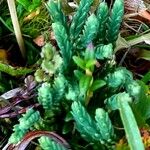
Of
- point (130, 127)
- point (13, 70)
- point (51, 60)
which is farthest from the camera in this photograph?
point (13, 70)

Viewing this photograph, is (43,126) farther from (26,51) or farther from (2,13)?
(2,13)

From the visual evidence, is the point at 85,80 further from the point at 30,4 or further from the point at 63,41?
the point at 30,4

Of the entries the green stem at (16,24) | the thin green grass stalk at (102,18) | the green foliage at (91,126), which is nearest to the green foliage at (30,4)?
the green stem at (16,24)

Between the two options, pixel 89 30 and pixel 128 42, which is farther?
pixel 128 42

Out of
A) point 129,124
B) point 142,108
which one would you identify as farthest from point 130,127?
point 142,108

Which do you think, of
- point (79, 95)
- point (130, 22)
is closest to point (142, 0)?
point (130, 22)

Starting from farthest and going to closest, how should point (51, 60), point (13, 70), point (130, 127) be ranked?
1. point (13, 70)
2. point (51, 60)
3. point (130, 127)
